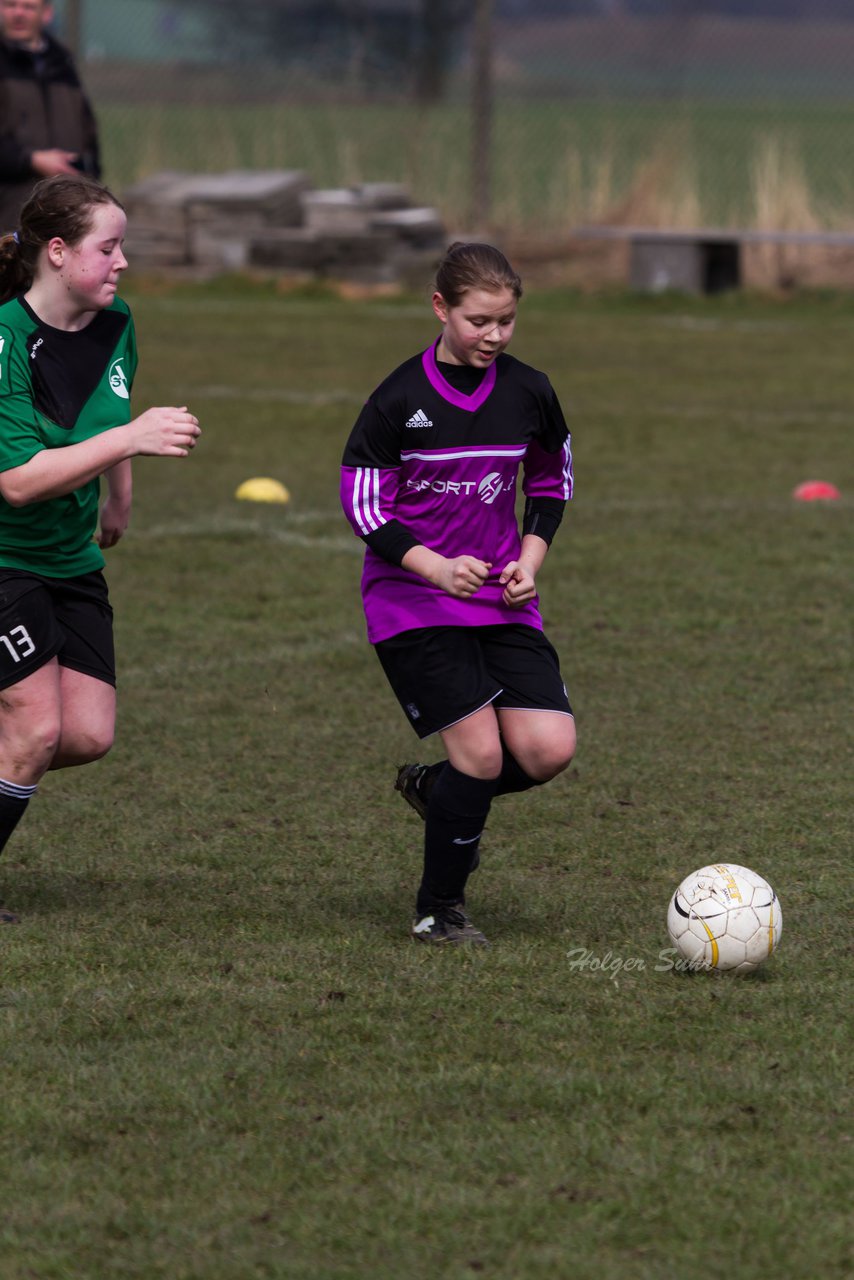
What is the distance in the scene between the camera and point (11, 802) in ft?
14.8

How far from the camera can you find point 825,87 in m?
34.5

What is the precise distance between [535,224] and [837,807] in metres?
16.2

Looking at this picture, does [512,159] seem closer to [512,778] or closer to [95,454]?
[512,778]

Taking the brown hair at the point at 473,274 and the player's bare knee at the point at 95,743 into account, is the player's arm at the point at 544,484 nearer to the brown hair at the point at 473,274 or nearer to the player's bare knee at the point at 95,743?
the brown hair at the point at 473,274

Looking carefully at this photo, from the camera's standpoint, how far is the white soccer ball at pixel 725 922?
4160mm

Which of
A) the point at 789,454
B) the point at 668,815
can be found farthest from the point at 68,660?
the point at 789,454

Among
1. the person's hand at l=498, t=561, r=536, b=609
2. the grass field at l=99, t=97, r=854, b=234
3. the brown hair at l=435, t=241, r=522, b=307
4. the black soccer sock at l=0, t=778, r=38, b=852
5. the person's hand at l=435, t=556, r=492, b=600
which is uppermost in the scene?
the brown hair at l=435, t=241, r=522, b=307

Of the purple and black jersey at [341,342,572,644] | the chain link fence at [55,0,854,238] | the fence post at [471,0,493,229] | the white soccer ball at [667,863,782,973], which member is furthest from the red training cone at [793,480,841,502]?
the fence post at [471,0,493,229]

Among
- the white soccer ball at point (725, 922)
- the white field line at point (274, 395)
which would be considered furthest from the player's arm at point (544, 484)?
the white field line at point (274, 395)

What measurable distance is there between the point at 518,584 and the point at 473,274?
686 millimetres

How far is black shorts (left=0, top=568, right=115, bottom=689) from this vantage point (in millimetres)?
4387

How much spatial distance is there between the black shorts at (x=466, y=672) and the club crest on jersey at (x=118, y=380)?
2.72ft

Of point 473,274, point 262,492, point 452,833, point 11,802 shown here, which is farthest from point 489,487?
point 262,492

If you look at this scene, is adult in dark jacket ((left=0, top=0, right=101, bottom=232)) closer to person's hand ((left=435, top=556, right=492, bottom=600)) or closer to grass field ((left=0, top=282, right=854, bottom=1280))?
grass field ((left=0, top=282, right=854, bottom=1280))
